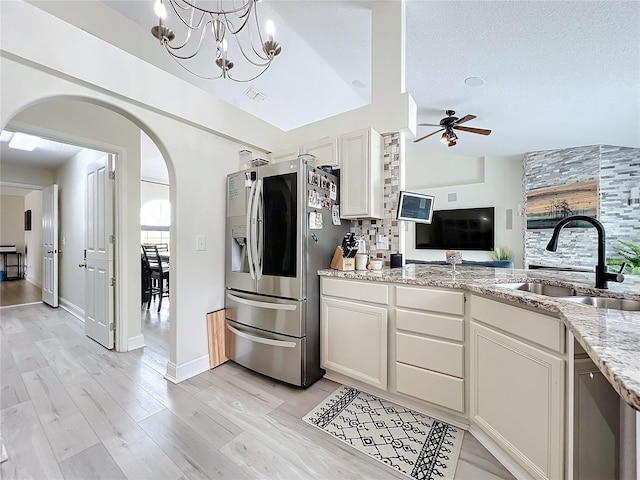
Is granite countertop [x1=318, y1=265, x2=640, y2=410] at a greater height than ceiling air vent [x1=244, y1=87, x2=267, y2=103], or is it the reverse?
ceiling air vent [x1=244, y1=87, x2=267, y2=103]

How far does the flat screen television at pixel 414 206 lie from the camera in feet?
7.60

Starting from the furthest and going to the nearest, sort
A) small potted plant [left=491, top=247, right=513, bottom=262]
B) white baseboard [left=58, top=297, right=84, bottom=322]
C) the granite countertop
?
small potted plant [left=491, top=247, right=513, bottom=262], white baseboard [left=58, top=297, right=84, bottom=322], the granite countertop

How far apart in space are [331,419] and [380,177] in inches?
76.2

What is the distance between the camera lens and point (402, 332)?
188 centimetres

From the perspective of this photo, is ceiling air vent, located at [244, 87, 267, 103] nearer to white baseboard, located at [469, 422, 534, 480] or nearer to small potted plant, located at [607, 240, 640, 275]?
white baseboard, located at [469, 422, 534, 480]

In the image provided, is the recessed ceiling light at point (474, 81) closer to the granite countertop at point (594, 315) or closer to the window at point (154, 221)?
the granite countertop at point (594, 315)

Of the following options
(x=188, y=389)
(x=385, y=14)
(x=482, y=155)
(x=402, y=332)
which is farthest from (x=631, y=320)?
(x=482, y=155)

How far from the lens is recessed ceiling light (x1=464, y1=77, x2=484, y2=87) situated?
305 cm

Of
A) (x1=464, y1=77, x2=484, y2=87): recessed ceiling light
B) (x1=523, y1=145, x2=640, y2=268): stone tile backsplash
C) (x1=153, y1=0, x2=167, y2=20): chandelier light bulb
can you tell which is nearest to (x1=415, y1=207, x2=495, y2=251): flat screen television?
(x1=523, y1=145, x2=640, y2=268): stone tile backsplash

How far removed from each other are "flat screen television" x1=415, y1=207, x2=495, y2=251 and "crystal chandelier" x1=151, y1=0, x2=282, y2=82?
17.3ft

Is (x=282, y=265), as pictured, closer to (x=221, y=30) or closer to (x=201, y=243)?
(x=201, y=243)

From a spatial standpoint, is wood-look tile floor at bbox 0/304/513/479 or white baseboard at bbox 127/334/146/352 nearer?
wood-look tile floor at bbox 0/304/513/479

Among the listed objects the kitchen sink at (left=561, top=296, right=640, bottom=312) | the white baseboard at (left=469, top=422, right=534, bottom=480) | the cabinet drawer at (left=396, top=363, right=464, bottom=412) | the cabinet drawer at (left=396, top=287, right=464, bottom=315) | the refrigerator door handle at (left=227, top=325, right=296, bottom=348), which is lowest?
the white baseboard at (left=469, top=422, right=534, bottom=480)

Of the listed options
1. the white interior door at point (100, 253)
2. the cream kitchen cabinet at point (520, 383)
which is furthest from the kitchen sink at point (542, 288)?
the white interior door at point (100, 253)
